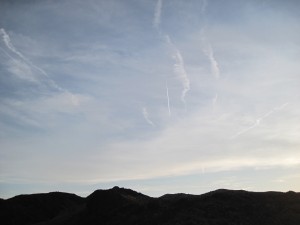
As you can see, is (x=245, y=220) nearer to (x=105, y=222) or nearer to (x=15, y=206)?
(x=105, y=222)

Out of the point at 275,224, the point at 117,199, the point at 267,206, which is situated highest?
the point at 117,199

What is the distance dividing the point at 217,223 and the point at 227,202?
4938mm

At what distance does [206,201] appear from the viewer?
32.8 metres

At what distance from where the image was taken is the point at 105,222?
33094 millimetres

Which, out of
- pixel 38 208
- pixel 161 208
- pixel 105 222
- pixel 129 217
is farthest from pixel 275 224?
pixel 38 208

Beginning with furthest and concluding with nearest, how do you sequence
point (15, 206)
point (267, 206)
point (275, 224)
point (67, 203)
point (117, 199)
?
1. point (67, 203)
2. point (15, 206)
3. point (117, 199)
4. point (267, 206)
5. point (275, 224)

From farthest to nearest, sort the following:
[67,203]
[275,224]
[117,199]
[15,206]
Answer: [67,203] < [15,206] < [117,199] < [275,224]

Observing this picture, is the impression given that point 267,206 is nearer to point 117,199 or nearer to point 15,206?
point 117,199

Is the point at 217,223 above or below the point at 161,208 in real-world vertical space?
below

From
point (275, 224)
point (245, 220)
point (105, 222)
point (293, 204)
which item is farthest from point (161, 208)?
point (293, 204)

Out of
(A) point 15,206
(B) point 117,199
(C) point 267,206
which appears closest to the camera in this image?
(C) point 267,206

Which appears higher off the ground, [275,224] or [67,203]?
[67,203]

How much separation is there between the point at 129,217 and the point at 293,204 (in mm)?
15599

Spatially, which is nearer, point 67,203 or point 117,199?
point 117,199
